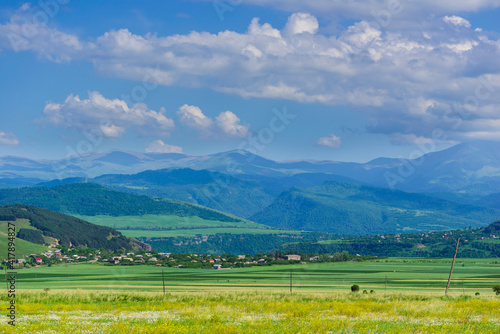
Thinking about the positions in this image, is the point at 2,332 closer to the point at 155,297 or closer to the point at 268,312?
the point at 268,312

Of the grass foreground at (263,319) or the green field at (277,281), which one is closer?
the grass foreground at (263,319)

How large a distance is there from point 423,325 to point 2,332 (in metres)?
28.2

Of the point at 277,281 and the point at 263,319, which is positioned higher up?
the point at 263,319

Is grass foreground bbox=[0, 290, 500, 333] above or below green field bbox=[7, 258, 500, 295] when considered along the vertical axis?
above

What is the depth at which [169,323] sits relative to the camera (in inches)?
1510

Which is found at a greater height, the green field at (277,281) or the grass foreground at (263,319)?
the grass foreground at (263,319)

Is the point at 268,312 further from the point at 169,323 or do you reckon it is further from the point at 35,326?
the point at 35,326

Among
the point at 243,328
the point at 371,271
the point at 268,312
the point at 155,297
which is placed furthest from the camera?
the point at 371,271

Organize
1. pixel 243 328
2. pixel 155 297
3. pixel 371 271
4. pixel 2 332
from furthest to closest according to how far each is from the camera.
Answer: pixel 371 271 < pixel 155 297 < pixel 243 328 < pixel 2 332

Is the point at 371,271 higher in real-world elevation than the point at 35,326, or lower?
lower

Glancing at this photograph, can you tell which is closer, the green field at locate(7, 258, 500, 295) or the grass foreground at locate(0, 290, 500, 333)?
the grass foreground at locate(0, 290, 500, 333)

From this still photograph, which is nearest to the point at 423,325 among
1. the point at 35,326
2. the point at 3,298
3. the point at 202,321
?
the point at 202,321

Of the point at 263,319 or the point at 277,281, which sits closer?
the point at 263,319

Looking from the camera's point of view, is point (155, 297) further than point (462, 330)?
Yes
